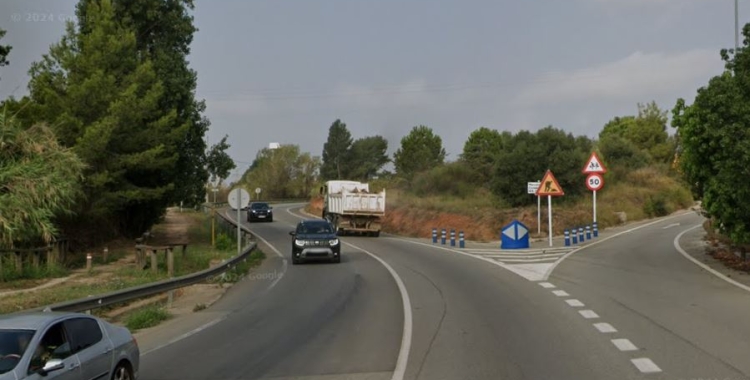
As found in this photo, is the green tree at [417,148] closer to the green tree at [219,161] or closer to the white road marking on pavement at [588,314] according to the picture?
the green tree at [219,161]

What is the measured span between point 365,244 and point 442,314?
23916 mm

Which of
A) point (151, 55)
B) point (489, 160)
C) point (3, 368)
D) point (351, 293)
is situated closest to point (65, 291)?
point (351, 293)

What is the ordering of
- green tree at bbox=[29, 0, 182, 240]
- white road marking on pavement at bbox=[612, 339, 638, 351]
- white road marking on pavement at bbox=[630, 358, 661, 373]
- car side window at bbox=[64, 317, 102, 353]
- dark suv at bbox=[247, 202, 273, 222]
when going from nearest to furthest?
car side window at bbox=[64, 317, 102, 353] → white road marking on pavement at bbox=[630, 358, 661, 373] → white road marking on pavement at bbox=[612, 339, 638, 351] → green tree at bbox=[29, 0, 182, 240] → dark suv at bbox=[247, 202, 273, 222]

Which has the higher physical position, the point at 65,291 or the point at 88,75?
the point at 88,75

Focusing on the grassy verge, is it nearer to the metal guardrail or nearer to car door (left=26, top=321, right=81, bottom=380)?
the metal guardrail

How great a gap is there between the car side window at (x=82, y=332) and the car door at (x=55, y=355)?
0.09 metres

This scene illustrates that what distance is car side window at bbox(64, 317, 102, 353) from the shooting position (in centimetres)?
701

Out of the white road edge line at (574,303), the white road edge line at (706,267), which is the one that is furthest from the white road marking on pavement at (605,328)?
the white road edge line at (706,267)

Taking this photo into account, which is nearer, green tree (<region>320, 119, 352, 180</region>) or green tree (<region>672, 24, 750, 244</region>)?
green tree (<region>672, 24, 750, 244</region>)

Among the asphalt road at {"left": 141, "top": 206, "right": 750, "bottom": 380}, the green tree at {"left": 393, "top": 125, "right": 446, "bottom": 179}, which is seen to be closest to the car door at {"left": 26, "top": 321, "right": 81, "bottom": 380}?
the asphalt road at {"left": 141, "top": 206, "right": 750, "bottom": 380}

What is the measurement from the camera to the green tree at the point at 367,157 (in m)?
126

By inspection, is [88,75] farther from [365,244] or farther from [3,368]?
[3,368]

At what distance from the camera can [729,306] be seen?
13.2m

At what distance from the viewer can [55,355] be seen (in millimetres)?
6562
